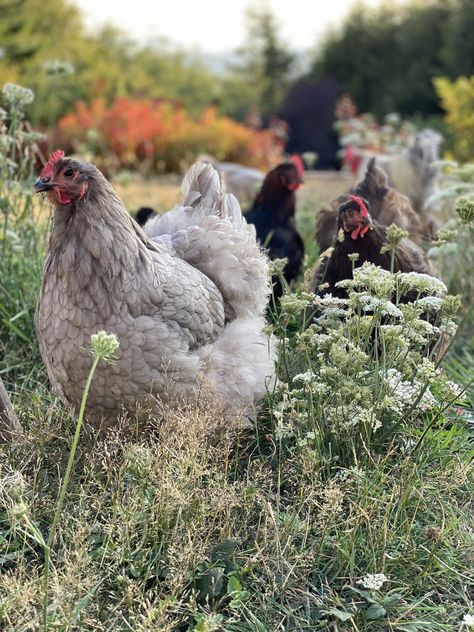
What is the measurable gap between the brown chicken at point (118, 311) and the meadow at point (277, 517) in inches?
6.6

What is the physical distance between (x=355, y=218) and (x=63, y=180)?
4.87 ft

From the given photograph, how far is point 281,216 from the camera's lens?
5.37m

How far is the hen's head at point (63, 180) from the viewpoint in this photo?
2.91 meters

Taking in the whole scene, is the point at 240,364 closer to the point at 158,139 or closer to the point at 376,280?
the point at 376,280

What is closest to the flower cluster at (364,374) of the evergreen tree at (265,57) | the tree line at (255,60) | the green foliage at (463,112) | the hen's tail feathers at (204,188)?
the hen's tail feathers at (204,188)

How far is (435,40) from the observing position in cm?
2112

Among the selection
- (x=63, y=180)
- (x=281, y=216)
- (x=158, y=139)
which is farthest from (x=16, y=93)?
(x=158, y=139)

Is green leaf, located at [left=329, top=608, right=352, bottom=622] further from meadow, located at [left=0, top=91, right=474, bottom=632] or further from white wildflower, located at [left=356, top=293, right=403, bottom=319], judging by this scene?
white wildflower, located at [left=356, top=293, right=403, bottom=319]

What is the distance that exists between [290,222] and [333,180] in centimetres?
563

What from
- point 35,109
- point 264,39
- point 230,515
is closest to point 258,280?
point 230,515

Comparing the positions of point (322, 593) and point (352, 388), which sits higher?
point (352, 388)

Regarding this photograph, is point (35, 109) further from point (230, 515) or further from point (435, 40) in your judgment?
point (230, 515)

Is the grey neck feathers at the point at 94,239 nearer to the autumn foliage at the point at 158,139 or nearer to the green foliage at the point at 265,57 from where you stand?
the autumn foliage at the point at 158,139

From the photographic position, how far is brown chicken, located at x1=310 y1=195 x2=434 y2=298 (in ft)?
12.5
